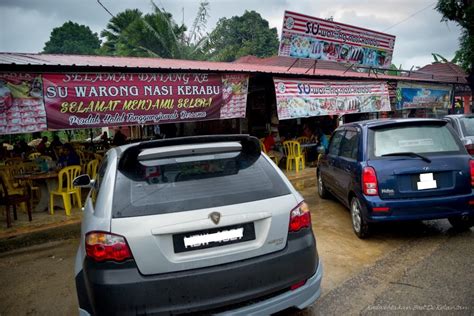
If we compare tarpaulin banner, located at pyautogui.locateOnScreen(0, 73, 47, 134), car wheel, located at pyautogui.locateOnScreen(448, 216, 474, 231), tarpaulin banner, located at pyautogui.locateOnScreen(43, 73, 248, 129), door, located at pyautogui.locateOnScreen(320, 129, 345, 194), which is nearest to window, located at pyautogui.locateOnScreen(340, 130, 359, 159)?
door, located at pyautogui.locateOnScreen(320, 129, 345, 194)

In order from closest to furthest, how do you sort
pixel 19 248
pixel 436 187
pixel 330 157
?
pixel 436 187 < pixel 19 248 < pixel 330 157

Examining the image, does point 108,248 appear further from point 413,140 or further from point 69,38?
point 69,38

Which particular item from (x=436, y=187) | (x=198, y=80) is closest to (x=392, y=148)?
(x=436, y=187)

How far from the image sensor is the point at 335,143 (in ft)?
19.0

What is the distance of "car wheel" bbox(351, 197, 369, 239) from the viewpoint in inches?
169

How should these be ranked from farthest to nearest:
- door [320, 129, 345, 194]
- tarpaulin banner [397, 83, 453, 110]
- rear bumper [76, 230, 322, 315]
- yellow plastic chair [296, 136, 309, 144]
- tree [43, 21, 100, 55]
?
tree [43, 21, 100, 55], tarpaulin banner [397, 83, 453, 110], yellow plastic chair [296, 136, 309, 144], door [320, 129, 345, 194], rear bumper [76, 230, 322, 315]

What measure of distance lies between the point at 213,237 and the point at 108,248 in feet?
2.11

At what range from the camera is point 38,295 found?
136 inches

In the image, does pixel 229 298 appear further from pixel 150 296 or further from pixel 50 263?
pixel 50 263

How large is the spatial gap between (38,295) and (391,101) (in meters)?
13.0

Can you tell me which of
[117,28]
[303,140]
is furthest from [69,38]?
[303,140]

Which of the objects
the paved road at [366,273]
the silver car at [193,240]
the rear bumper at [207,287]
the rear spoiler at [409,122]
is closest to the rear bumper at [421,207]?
the paved road at [366,273]

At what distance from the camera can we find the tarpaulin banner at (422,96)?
43.6 feet

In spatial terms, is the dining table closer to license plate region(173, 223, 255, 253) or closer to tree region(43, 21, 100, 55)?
license plate region(173, 223, 255, 253)
